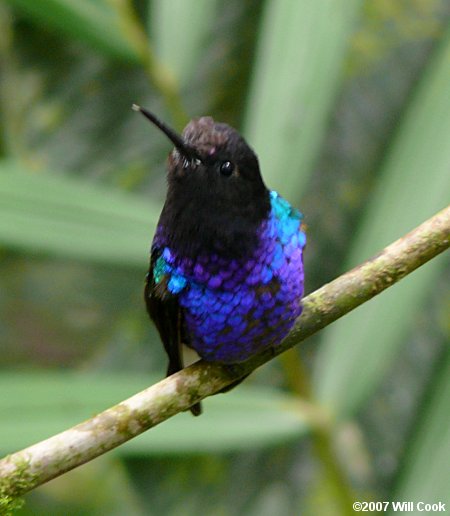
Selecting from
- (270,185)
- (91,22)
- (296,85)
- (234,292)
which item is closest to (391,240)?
(270,185)

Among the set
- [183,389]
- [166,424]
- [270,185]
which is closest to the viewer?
[183,389]

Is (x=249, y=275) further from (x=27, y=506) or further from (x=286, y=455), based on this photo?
(x=27, y=506)

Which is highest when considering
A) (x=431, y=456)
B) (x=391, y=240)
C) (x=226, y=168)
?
(x=391, y=240)

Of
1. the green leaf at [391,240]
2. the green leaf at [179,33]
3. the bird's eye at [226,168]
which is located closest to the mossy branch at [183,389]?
the bird's eye at [226,168]

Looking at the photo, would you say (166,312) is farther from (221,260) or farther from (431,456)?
(431,456)

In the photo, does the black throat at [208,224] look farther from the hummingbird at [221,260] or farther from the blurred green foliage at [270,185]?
the blurred green foliage at [270,185]

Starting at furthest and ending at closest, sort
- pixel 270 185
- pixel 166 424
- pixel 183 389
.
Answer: pixel 166 424 → pixel 270 185 → pixel 183 389
